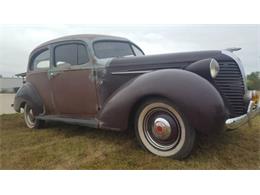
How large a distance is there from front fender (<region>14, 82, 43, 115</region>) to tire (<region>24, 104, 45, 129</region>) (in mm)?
166

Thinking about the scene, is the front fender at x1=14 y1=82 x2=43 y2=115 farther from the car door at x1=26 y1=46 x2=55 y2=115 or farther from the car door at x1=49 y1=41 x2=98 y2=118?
the car door at x1=49 y1=41 x2=98 y2=118

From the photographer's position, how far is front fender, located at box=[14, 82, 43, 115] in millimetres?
4652

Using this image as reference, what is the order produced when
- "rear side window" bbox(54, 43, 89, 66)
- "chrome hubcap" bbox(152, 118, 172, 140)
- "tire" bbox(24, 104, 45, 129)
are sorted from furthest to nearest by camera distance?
"tire" bbox(24, 104, 45, 129) → "rear side window" bbox(54, 43, 89, 66) → "chrome hubcap" bbox(152, 118, 172, 140)

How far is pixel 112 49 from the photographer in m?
4.20

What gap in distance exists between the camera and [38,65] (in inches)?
193

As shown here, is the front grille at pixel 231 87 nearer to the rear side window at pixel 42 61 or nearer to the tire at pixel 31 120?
the rear side window at pixel 42 61

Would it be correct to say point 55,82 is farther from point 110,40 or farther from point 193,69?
point 193,69

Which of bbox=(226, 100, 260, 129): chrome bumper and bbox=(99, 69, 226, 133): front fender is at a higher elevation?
bbox=(99, 69, 226, 133): front fender

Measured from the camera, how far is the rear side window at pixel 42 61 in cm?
461

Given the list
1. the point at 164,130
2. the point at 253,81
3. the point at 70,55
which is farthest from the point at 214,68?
the point at 70,55

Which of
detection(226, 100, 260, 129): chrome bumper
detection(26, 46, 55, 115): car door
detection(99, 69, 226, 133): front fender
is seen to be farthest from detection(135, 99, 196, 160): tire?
detection(26, 46, 55, 115): car door

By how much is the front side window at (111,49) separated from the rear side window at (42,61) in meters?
1.19

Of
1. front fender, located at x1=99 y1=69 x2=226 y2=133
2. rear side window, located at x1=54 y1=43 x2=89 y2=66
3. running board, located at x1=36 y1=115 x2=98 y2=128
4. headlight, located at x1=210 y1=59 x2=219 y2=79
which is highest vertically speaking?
rear side window, located at x1=54 y1=43 x2=89 y2=66

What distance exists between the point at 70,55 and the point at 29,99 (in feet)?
4.54
